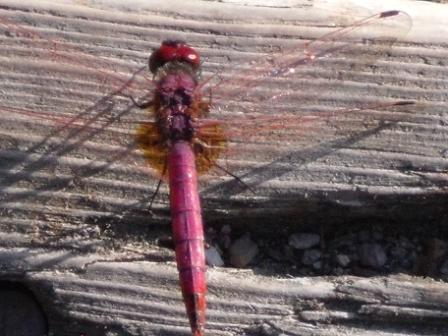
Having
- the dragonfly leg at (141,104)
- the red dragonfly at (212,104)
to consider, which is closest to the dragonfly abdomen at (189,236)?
the red dragonfly at (212,104)

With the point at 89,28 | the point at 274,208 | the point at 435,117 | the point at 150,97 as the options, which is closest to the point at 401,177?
the point at 435,117

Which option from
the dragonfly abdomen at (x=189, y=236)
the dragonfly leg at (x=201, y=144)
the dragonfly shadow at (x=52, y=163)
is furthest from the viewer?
the dragonfly leg at (x=201, y=144)

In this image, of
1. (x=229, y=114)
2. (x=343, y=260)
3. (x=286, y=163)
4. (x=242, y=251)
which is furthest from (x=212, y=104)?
(x=343, y=260)

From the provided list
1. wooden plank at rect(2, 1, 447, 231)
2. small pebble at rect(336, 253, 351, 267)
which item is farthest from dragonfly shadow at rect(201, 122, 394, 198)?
small pebble at rect(336, 253, 351, 267)

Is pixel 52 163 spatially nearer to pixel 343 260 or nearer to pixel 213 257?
pixel 213 257

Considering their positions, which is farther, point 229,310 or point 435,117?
point 435,117

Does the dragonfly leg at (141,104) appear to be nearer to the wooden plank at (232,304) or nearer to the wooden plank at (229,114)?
the wooden plank at (229,114)

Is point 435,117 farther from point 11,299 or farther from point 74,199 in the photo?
point 11,299
